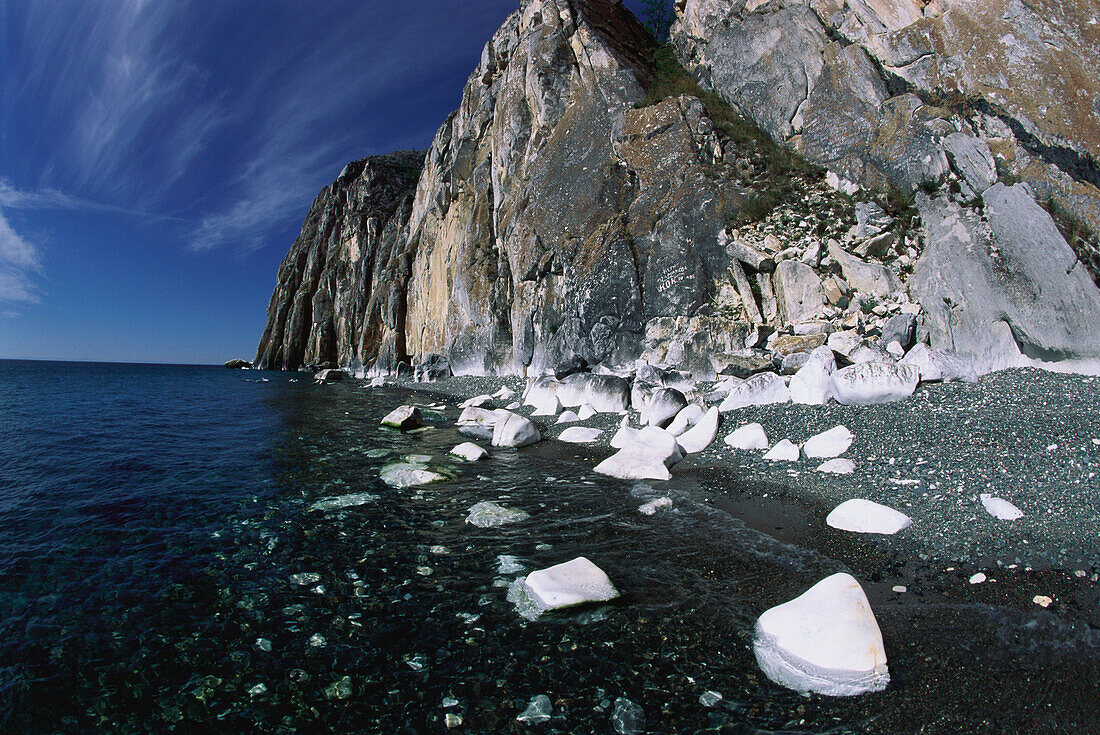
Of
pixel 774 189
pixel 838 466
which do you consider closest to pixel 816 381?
pixel 838 466

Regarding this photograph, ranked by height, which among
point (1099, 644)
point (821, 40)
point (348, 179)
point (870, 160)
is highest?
point (348, 179)

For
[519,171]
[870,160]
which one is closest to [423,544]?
[870,160]

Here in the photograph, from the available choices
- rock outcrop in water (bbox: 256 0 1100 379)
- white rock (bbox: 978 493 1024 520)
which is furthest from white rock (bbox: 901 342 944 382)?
white rock (bbox: 978 493 1024 520)

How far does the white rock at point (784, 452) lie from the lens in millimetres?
9666

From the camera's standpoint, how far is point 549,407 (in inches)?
742

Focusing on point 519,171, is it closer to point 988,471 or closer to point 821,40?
point 821,40

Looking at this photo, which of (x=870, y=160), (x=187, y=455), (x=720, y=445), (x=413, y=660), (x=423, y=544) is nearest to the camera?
(x=413, y=660)

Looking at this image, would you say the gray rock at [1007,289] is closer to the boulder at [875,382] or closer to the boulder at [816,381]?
the boulder at [875,382]

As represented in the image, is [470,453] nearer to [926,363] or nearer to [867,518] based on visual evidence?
[867,518]

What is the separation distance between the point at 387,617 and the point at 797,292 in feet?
67.4

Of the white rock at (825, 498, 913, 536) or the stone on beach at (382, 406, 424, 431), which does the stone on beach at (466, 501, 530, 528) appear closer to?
the white rock at (825, 498, 913, 536)

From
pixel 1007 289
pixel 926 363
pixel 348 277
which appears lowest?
pixel 926 363

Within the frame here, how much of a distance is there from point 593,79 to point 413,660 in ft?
121

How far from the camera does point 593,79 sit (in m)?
32.5
